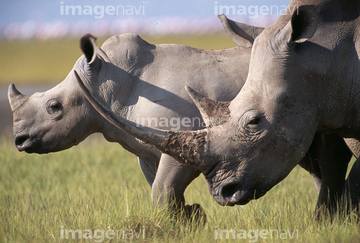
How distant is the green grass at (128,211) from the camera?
4.47 metres

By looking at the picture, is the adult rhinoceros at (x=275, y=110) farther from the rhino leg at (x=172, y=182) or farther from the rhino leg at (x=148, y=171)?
the rhino leg at (x=148, y=171)

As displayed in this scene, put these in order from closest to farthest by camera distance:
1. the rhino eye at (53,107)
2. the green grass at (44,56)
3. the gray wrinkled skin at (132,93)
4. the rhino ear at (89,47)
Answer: the gray wrinkled skin at (132,93), the rhino ear at (89,47), the rhino eye at (53,107), the green grass at (44,56)

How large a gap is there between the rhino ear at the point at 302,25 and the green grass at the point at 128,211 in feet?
4.59

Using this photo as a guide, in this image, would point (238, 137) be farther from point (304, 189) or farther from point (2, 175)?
point (2, 175)

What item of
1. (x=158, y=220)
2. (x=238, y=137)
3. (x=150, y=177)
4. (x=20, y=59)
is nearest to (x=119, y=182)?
(x=150, y=177)

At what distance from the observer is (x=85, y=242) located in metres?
4.32

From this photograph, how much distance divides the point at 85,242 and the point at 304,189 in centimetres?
313

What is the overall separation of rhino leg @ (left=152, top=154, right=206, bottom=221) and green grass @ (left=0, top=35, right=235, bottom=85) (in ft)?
102

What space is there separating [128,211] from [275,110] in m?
1.46

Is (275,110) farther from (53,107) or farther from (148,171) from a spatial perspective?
(53,107)

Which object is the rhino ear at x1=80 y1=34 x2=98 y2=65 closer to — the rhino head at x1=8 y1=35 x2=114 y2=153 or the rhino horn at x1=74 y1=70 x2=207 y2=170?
the rhino head at x1=8 y1=35 x2=114 y2=153

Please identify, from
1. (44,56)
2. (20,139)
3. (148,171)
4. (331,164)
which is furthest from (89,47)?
(44,56)

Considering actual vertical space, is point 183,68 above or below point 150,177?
above

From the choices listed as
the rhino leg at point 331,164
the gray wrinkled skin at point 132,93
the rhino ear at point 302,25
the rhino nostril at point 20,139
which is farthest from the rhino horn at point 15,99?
the rhino leg at point 331,164
